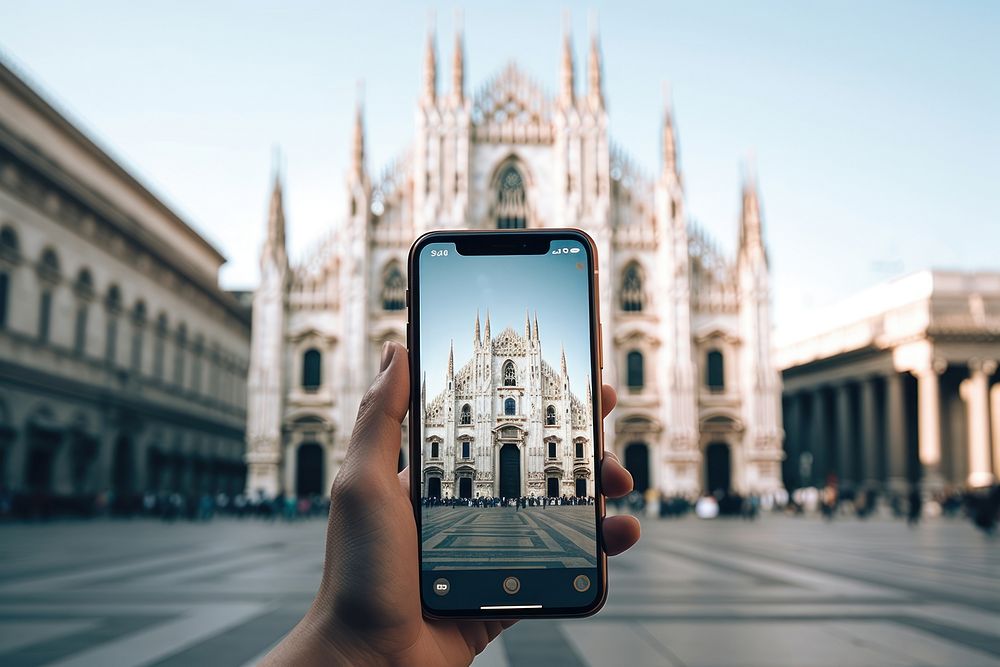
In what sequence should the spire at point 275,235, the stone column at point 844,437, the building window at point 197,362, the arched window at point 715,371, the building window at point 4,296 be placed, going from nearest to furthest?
the building window at point 4,296 → the spire at point 275,235 → the arched window at point 715,371 → the building window at point 197,362 → the stone column at point 844,437

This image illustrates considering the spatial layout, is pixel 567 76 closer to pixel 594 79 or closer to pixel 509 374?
pixel 594 79

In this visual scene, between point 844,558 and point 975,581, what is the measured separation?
4.31 meters

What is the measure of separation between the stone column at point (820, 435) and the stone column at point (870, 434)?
6.67 meters

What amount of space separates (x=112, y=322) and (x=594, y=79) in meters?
27.5

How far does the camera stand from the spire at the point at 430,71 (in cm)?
5116

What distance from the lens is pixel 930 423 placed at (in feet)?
168

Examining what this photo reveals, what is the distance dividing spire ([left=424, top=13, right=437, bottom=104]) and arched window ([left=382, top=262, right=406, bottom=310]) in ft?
29.8

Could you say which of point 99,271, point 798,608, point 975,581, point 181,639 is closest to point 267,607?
point 181,639

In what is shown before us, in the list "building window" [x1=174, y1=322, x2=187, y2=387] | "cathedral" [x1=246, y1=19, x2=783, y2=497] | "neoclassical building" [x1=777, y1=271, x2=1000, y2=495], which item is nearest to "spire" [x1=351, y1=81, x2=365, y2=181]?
"cathedral" [x1=246, y1=19, x2=783, y2=497]

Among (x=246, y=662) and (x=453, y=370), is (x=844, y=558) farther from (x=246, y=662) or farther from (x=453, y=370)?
(x=453, y=370)

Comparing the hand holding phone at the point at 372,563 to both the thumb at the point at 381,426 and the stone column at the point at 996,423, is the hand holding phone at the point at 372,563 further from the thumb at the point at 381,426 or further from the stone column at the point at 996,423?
the stone column at the point at 996,423

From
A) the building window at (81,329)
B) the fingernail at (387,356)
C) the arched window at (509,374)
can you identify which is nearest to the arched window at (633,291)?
the building window at (81,329)

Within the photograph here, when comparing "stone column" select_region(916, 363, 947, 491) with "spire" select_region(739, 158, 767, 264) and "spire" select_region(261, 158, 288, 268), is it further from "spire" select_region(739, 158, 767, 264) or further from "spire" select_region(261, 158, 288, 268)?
"spire" select_region(261, 158, 288, 268)

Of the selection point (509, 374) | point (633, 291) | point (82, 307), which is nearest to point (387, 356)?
point (509, 374)
